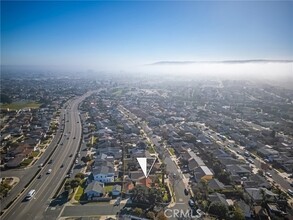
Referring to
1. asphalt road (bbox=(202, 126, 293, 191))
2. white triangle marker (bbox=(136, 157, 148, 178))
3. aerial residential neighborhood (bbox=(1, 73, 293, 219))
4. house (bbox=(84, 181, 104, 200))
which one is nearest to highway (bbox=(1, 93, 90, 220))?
aerial residential neighborhood (bbox=(1, 73, 293, 219))

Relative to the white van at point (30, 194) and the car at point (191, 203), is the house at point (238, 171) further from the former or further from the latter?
the white van at point (30, 194)

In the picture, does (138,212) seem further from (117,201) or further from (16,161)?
(16,161)

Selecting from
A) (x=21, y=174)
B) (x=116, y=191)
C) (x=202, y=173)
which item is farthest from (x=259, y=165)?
(x=21, y=174)

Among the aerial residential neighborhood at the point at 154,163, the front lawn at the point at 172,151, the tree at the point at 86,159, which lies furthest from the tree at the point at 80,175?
the front lawn at the point at 172,151

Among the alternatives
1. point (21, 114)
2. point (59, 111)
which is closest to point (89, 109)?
point (59, 111)

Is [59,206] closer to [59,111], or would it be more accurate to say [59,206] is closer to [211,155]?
[211,155]
